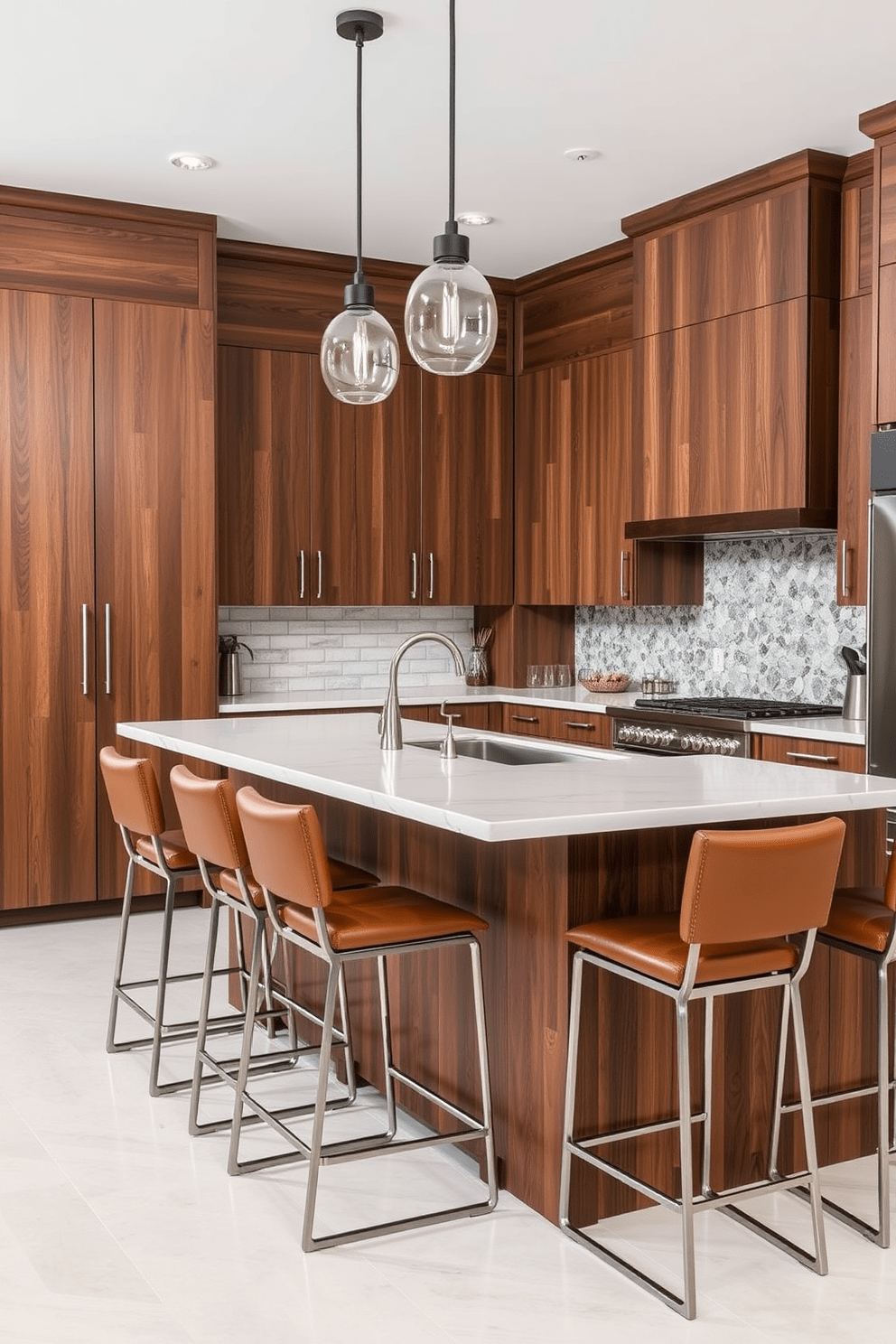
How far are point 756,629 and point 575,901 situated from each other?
321 cm

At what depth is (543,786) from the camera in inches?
112

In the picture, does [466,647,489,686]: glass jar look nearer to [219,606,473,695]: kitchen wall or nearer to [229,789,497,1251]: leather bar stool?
[219,606,473,695]: kitchen wall

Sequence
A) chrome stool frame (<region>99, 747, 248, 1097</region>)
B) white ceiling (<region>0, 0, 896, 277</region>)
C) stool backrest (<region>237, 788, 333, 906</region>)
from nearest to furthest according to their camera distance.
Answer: stool backrest (<region>237, 788, 333, 906</region>), chrome stool frame (<region>99, 747, 248, 1097</region>), white ceiling (<region>0, 0, 896, 277</region>)

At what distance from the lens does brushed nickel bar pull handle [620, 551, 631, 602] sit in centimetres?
586

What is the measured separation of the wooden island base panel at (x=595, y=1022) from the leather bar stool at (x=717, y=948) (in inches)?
3.3

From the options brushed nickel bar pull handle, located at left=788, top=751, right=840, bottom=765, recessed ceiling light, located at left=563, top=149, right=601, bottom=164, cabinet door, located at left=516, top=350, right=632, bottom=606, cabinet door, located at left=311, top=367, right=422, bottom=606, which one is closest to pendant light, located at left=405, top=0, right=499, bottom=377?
recessed ceiling light, located at left=563, top=149, right=601, bottom=164

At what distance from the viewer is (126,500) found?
211 inches

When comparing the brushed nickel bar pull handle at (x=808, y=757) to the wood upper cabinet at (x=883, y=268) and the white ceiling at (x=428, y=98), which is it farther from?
the white ceiling at (x=428, y=98)

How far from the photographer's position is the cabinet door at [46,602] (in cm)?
514

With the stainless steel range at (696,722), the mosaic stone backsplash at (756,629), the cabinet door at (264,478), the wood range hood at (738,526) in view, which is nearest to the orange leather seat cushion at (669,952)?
the stainless steel range at (696,722)

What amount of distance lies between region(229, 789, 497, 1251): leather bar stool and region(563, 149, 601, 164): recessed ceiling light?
2.85m

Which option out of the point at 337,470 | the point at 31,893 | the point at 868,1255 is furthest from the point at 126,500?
→ the point at 868,1255

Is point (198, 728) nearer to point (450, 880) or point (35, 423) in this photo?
point (450, 880)

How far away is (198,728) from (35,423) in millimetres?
1782
